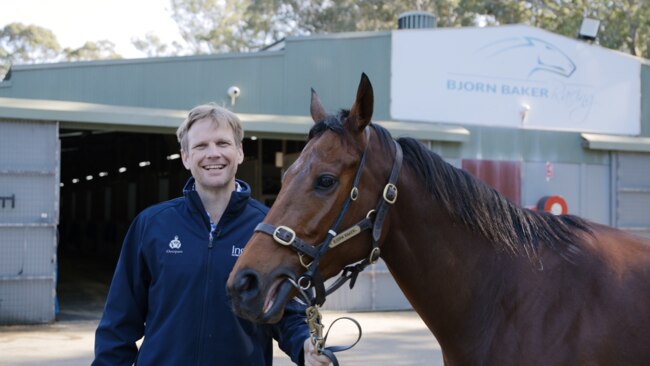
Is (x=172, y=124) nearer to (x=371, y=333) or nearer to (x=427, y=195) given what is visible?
(x=371, y=333)

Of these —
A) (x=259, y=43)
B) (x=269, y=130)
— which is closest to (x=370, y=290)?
(x=269, y=130)

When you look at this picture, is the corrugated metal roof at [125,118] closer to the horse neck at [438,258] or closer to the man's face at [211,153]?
the horse neck at [438,258]

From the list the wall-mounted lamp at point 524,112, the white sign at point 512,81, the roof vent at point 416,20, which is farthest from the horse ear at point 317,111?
the roof vent at point 416,20

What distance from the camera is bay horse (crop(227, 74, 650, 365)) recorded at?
2479 millimetres

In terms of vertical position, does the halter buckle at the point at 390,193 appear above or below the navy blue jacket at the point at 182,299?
above

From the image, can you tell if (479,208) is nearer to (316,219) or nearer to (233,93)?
(316,219)

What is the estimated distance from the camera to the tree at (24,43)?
1775 inches

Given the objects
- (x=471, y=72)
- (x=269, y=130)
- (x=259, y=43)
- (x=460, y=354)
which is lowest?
(x=460, y=354)

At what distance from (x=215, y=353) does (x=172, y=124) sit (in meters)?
8.11

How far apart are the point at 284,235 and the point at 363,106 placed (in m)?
0.64

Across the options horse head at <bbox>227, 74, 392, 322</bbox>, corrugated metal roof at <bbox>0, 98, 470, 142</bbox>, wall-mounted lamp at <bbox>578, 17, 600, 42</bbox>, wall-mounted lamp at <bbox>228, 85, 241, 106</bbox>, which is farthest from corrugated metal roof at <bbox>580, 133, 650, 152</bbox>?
horse head at <bbox>227, 74, 392, 322</bbox>

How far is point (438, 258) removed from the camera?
2.76m

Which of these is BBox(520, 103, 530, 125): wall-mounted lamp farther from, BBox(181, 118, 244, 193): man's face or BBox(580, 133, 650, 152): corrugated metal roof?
BBox(181, 118, 244, 193): man's face

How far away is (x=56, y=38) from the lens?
155 feet
